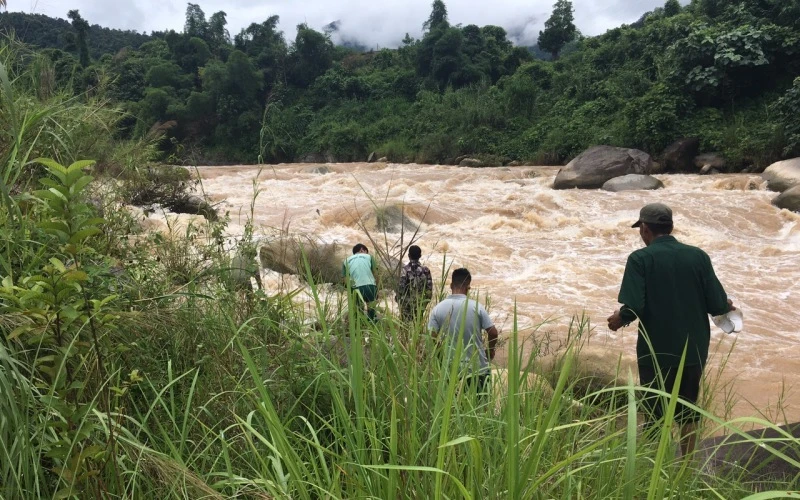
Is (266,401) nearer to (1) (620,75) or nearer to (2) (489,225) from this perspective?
(2) (489,225)

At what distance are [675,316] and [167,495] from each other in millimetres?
2468

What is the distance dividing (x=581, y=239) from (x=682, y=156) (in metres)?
9.26

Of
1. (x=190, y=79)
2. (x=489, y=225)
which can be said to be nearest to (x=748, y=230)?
(x=489, y=225)

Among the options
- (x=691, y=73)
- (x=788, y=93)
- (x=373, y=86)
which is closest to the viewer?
(x=788, y=93)

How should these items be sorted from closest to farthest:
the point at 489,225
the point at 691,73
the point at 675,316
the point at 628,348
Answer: the point at 675,316 → the point at 628,348 → the point at 489,225 → the point at 691,73

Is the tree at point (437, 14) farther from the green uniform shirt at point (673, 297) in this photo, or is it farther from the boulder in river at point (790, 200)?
the green uniform shirt at point (673, 297)

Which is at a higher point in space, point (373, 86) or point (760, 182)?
point (373, 86)

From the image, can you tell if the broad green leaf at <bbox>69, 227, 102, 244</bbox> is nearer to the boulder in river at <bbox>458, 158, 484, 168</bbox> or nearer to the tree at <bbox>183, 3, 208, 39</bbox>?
the boulder in river at <bbox>458, 158, 484, 168</bbox>

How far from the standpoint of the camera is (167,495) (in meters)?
1.35

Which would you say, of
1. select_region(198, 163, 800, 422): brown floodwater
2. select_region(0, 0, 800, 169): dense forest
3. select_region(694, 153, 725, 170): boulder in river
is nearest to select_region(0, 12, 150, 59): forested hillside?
select_region(0, 0, 800, 169): dense forest

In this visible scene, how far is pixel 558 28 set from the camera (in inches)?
1763

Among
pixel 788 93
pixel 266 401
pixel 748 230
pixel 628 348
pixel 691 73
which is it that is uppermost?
pixel 691 73

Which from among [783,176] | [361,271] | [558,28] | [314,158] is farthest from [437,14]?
[361,271]

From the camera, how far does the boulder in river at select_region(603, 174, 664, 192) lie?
48.3 ft
